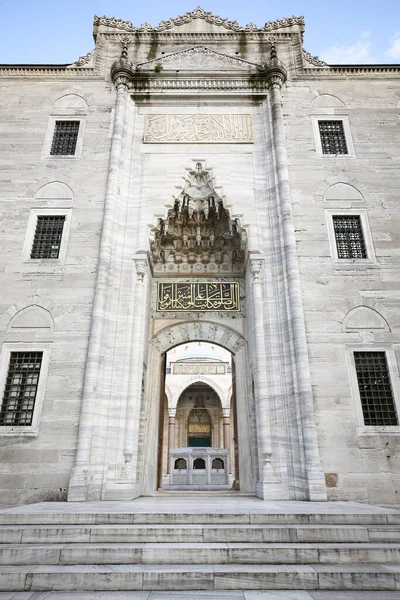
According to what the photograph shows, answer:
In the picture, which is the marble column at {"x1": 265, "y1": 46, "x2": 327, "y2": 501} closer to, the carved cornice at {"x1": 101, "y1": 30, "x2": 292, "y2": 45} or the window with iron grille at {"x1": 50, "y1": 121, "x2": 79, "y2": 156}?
the carved cornice at {"x1": 101, "y1": 30, "x2": 292, "y2": 45}

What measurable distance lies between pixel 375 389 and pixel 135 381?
4940 mm

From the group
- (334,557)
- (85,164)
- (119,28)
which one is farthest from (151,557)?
(119,28)

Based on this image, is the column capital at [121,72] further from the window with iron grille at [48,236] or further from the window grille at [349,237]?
the window grille at [349,237]

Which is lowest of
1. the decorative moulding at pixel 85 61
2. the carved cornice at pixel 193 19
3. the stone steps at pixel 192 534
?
the stone steps at pixel 192 534

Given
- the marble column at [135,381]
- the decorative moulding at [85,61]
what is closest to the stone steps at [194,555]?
the marble column at [135,381]

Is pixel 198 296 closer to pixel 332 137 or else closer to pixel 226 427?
pixel 332 137

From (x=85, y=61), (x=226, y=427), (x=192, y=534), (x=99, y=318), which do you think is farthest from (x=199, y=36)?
(x=226, y=427)

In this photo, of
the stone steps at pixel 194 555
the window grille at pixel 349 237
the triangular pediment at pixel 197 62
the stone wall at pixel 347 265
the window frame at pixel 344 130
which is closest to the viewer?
the stone steps at pixel 194 555

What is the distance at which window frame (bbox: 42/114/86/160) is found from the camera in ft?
32.2

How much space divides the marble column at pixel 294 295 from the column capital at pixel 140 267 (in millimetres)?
3240

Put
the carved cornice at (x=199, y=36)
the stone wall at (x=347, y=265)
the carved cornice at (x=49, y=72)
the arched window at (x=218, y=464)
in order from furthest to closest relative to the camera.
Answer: the arched window at (x=218, y=464) → the carved cornice at (x=199, y=36) → the carved cornice at (x=49, y=72) → the stone wall at (x=347, y=265)

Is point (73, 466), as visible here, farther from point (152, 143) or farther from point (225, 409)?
point (225, 409)

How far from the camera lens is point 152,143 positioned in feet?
33.0

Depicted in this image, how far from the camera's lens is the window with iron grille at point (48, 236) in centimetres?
892
